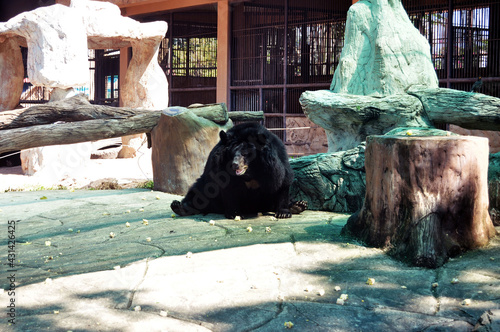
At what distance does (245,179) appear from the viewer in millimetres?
4762

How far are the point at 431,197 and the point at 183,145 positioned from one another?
396 cm

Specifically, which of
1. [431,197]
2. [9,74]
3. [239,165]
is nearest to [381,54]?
[239,165]

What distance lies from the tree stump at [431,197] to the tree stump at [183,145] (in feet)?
11.6

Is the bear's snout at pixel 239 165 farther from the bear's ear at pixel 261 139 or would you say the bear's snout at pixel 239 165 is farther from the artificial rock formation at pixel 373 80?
the artificial rock formation at pixel 373 80

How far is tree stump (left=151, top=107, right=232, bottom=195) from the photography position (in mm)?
6617

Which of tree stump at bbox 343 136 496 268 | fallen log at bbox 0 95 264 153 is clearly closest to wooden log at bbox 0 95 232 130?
fallen log at bbox 0 95 264 153

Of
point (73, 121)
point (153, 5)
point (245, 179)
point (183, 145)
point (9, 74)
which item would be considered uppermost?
point (153, 5)

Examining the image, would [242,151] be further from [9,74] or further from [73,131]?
[9,74]

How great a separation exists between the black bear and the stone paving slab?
1.42 ft

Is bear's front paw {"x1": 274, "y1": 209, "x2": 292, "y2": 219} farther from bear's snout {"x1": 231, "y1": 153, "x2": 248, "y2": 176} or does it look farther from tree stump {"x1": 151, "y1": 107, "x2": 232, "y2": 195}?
tree stump {"x1": 151, "y1": 107, "x2": 232, "y2": 195}

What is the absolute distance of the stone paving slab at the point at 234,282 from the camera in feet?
7.91

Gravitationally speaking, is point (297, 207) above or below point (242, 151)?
below

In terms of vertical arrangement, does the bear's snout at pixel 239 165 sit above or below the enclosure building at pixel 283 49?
below

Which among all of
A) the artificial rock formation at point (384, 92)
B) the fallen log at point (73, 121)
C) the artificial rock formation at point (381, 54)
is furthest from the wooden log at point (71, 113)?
the artificial rock formation at point (381, 54)
